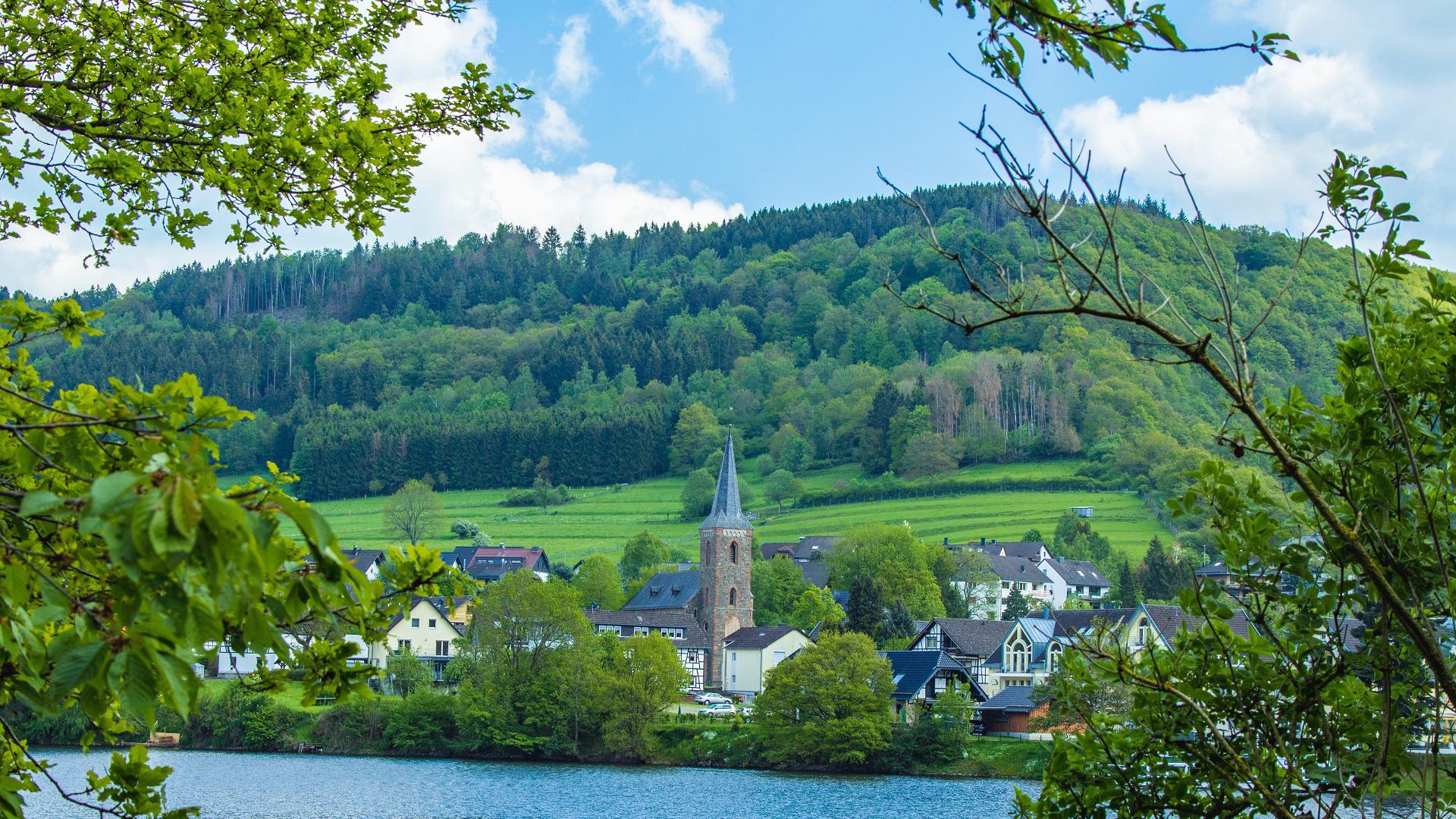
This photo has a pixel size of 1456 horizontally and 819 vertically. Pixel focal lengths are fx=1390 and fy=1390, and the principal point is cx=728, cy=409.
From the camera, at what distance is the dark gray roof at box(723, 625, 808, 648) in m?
74.8

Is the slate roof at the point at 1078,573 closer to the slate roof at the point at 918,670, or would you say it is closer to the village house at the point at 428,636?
the slate roof at the point at 918,670

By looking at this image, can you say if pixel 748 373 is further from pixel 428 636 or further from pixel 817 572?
pixel 428 636

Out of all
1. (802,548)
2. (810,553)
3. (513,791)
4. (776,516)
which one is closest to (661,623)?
(810,553)

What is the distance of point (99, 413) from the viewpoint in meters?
3.31

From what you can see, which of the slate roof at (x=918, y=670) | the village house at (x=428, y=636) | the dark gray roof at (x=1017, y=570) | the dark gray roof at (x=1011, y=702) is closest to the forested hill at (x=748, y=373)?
the dark gray roof at (x=1017, y=570)

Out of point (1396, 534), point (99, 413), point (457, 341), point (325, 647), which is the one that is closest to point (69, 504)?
point (99, 413)

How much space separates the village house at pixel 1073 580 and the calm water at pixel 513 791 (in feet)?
151

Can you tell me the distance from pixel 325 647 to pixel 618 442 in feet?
435

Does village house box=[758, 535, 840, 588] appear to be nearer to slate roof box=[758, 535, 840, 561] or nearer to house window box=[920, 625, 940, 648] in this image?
slate roof box=[758, 535, 840, 561]

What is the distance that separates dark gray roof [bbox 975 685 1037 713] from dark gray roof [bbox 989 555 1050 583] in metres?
33.2

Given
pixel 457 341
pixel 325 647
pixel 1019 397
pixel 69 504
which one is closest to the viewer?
pixel 69 504

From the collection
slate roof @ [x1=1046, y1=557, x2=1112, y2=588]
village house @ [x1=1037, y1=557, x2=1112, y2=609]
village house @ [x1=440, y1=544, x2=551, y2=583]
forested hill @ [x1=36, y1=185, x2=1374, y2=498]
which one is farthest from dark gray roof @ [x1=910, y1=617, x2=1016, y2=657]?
forested hill @ [x1=36, y1=185, x2=1374, y2=498]

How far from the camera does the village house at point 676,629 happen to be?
80875mm

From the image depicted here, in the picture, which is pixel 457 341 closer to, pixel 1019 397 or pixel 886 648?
pixel 1019 397
